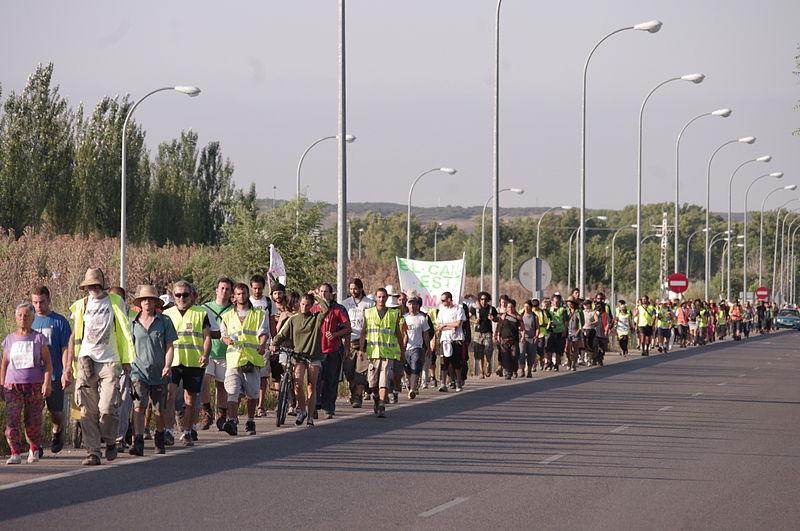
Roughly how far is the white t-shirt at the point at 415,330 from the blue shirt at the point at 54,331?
10.5m

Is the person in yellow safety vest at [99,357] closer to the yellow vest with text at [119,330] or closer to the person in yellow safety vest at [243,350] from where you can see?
the yellow vest with text at [119,330]

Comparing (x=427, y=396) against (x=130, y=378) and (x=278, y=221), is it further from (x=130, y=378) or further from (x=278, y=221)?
(x=278, y=221)

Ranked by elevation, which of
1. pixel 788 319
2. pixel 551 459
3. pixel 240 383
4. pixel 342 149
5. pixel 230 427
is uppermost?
pixel 342 149

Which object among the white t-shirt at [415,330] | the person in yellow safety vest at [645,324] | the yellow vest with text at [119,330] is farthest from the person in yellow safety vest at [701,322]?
the yellow vest with text at [119,330]

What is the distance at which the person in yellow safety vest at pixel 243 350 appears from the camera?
62.3ft

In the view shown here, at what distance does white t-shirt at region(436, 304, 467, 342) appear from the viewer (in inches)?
1113

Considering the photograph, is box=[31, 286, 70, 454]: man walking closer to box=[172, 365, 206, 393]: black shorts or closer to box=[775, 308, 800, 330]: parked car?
box=[172, 365, 206, 393]: black shorts

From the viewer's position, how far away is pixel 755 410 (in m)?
24.4

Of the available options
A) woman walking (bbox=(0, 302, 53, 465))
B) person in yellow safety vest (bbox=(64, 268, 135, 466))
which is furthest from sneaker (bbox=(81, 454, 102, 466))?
woman walking (bbox=(0, 302, 53, 465))

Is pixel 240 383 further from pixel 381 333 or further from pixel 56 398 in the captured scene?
pixel 381 333

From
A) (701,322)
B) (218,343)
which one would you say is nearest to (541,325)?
(218,343)

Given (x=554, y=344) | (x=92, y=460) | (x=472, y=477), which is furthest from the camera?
(x=554, y=344)

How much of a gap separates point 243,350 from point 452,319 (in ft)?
32.8

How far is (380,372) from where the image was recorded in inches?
873
